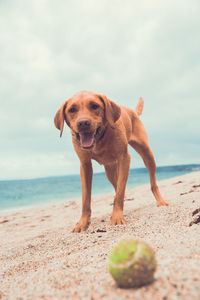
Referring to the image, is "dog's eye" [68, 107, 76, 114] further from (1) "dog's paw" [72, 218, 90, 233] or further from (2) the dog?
(1) "dog's paw" [72, 218, 90, 233]

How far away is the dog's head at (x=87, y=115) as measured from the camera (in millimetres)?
2889

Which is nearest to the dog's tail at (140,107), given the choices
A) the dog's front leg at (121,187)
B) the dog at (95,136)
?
the dog at (95,136)

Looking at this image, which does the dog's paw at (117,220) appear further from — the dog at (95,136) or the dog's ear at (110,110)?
the dog's ear at (110,110)

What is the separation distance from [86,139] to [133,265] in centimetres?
193

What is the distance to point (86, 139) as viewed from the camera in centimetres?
297

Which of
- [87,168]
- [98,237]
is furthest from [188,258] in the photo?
[87,168]

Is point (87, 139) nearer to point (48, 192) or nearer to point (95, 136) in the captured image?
point (95, 136)

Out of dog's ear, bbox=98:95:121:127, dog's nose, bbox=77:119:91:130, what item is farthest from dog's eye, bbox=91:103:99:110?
dog's nose, bbox=77:119:91:130

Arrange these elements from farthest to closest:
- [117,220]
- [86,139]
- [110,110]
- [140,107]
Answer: [140,107]
[117,220]
[110,110]
[86,139]

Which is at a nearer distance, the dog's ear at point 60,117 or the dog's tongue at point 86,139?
the dog's tongue at point 86,139

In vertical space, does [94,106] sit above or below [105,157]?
above

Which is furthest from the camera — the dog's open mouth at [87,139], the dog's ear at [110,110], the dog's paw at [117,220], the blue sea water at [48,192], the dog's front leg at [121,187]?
the blue sea water at [48,192]

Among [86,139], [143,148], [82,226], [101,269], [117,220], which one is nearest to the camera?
[101,269]

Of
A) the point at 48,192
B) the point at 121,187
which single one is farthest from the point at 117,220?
the point at 48,192
